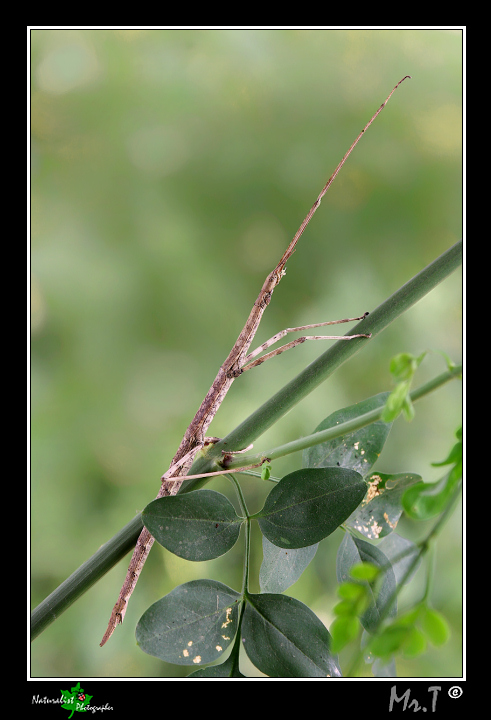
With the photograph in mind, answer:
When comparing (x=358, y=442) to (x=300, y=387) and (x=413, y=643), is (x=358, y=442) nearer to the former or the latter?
(x=300, y=387)

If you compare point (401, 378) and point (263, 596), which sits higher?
point (401, 378)

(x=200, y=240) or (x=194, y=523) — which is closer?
(x=194, y=523)

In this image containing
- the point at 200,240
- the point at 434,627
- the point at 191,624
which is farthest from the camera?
the point at 200,240

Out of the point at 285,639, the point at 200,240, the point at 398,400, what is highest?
the point at 200,240

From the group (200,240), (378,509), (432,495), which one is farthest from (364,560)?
(200,240)

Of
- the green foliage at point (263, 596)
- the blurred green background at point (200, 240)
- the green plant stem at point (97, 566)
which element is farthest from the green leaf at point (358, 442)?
the blurred green background at point (200, 240)
